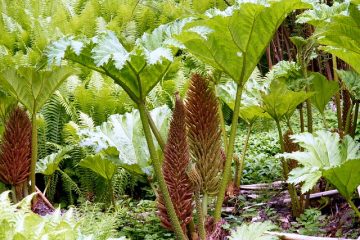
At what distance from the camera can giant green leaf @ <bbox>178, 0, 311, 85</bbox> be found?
2113mm

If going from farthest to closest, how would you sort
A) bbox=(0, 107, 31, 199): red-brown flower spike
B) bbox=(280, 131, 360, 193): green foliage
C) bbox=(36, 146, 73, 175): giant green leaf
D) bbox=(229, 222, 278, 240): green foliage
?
bbox=(36, 146, 73, 175): giant green leaf
bbox=(0, 107, 31, 199): red-brown flower spike
bbox=(280, 131, 360, 193): green foliage
bbox=(229, 222, 278, 240): green foliage

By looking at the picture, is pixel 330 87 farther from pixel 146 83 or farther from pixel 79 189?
pixel 79 189

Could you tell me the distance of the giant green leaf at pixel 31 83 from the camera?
8.89ft

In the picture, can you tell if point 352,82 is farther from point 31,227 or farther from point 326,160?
point 31,227

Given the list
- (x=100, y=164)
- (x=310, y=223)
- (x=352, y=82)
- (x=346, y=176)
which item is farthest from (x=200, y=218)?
(x=352, y=82)

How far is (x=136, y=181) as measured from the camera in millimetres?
3939

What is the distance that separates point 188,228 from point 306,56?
118 cm

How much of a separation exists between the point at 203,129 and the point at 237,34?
0.42m

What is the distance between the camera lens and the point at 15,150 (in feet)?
9.07

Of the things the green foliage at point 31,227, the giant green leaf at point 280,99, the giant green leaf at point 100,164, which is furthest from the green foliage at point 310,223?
the green foliage at point 31,227

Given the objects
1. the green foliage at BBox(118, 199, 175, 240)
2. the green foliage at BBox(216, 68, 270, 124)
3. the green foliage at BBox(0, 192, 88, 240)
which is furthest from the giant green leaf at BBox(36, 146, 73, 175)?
the green foliage at BBox(0, 192, 88, 240)

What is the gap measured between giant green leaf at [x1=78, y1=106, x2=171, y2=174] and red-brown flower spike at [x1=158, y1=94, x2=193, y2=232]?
46cm

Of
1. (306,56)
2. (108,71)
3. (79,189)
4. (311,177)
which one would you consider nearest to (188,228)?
(311,177)

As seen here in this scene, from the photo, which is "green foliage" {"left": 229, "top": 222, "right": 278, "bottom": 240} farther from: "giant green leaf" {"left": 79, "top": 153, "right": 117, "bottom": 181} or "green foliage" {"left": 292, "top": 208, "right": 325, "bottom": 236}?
"giant green leaf" {"left": 79, "top": 153, "right": 117, "bottom": 181}
